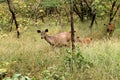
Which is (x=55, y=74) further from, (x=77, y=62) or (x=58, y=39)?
(x=58, y=39)

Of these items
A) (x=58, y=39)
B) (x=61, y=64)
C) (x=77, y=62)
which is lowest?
(x=58, y=39)

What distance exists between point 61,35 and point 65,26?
19.6 ft

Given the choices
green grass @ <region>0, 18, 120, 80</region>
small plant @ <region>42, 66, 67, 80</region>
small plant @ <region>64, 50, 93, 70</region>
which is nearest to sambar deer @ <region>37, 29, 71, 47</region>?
green grass @ <region>0, 18, 120, 80</region>

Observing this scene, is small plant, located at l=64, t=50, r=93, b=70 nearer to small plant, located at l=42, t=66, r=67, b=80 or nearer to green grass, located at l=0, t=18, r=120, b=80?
green grass, located at l=0, t=18, r=120, b=80

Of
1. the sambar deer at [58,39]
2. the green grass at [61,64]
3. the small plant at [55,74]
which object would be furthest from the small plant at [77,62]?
the sambar deer at [58,39]

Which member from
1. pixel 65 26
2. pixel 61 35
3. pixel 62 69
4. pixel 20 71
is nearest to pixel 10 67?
pixel 20 71

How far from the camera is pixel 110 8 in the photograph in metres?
14.9

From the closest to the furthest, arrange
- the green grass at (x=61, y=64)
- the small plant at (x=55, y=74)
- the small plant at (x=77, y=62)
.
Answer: the small plant at (x=55, y=74), the green grass at (x=61, y=64), the small plant at (x=77, y=62)

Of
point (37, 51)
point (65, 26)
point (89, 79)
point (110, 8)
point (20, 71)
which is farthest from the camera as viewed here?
point (65, 26)

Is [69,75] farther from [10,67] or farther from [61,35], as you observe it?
[61,35]

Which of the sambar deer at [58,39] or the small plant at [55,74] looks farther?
the sambar deer at [58,39]

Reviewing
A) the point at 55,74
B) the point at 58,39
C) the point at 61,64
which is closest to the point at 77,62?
the point at 61,64

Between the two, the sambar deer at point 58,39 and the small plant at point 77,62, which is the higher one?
the small plant at point 77,62

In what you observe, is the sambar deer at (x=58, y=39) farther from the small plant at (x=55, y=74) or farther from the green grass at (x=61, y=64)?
the small plant at (x=55, y=74)
